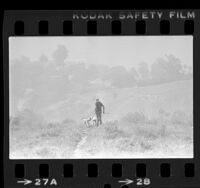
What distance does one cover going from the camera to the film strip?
2867 millimetres

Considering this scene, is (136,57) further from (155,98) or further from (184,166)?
(184,166)

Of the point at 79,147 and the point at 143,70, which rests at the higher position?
the point at 143,70

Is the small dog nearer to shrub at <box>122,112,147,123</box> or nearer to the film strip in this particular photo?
the film strip

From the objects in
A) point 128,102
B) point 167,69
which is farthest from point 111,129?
point 167,69

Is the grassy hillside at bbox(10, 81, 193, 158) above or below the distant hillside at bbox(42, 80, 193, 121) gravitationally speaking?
below

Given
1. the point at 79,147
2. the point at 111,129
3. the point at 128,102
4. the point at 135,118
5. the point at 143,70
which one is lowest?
the point at 79,147

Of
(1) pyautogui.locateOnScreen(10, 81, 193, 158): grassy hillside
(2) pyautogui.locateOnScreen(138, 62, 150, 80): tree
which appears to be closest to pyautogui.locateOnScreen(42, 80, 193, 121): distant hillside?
(1) pyautogui.locateOnScreen(10, 81, 193, 158): grassy hillside

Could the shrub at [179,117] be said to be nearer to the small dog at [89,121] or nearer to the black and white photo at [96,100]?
the black and white photo at [96,100]

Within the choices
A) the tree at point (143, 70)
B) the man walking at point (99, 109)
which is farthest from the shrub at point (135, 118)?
the tree at point (143, 70)

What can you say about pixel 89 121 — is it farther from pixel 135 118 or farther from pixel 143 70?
pixel 143 70

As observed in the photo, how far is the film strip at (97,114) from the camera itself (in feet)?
9.41

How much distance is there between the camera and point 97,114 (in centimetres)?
288

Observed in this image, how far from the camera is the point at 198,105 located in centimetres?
287

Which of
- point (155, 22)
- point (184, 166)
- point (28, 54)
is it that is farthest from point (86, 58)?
point (184, 166)
